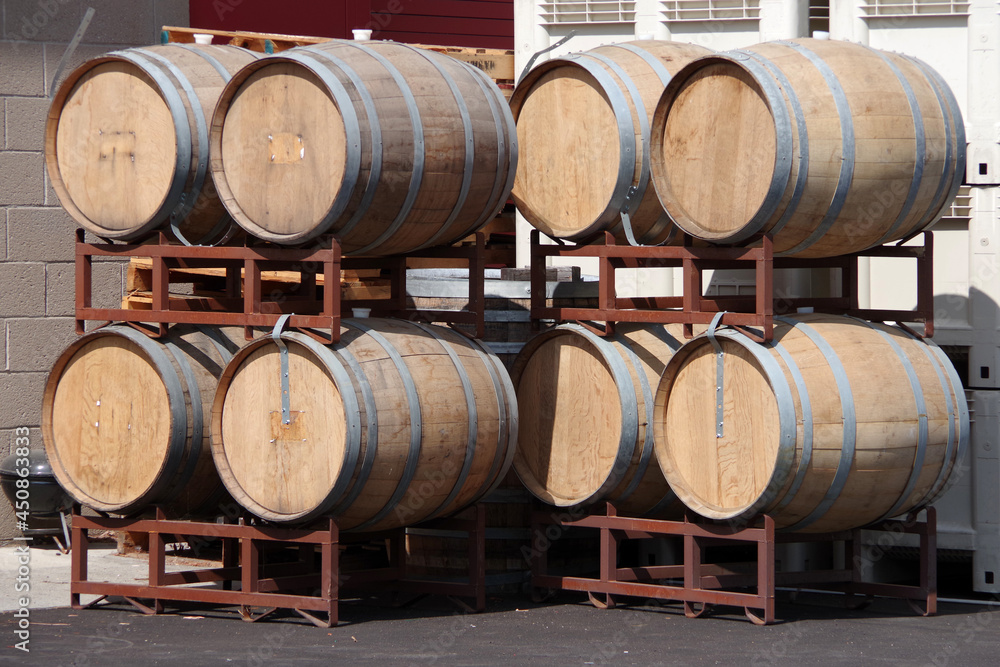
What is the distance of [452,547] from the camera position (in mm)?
8250

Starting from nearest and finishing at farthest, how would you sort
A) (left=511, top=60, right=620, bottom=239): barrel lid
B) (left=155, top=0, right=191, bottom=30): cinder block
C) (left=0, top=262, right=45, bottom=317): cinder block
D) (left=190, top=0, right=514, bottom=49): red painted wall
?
(left=511, top=60, right=620, bottom=239): barrel lid → (left=0, top=262, right=45, bottom=317): cinder block → (left=155, top=0, right=191, bottom=30): cinder block → (left=190, top=0, right=514, bottom=49): red painted wall

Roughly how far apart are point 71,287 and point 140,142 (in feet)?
8.48

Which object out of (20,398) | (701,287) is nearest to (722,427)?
(701,287)

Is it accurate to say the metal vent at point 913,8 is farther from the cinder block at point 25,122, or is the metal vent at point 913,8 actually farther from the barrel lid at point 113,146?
the cinder block at point 25,122

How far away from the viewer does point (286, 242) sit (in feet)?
23.7

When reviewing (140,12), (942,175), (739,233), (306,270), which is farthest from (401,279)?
(140,12)

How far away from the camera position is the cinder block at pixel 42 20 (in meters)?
9.76

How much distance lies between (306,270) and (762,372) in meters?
2.41

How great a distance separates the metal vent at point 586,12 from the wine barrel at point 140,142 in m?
2.33

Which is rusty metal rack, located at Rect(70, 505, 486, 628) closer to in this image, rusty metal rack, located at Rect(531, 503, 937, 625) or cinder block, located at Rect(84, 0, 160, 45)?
rusty metal rack, located at Rect(531, 503, 937, 625)

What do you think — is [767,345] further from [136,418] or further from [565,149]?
[136,418]

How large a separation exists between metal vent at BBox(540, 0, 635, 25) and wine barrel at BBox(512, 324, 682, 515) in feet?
7.58

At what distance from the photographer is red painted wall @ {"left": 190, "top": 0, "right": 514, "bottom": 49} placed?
10.6 meters

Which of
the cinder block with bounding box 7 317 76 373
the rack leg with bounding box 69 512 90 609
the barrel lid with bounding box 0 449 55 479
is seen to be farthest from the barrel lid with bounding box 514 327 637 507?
the cinder block with bounding box 7 317 76 373
